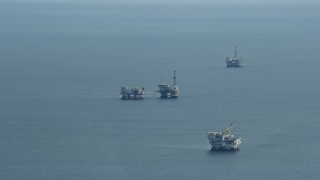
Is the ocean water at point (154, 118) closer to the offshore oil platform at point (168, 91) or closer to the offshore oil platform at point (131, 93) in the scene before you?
the offshore oil platform at point (168, 91)

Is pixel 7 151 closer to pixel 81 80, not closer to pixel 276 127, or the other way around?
pixel 276 127

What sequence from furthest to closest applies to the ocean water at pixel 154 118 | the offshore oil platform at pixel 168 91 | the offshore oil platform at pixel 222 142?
the offshore oil platform at pixel 168 91 → the offshore oil platform at pixel 222 142 → the ocean water at pixel 154 118

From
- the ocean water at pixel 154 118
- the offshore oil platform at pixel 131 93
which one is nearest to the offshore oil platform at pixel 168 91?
the ocean water at pixel 154 118

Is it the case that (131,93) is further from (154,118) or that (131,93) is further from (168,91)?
(154,118)

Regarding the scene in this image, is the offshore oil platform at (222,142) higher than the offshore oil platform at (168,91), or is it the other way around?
the offshore oil platform at (168,91)

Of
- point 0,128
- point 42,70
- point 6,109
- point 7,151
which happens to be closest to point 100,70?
point 42,70

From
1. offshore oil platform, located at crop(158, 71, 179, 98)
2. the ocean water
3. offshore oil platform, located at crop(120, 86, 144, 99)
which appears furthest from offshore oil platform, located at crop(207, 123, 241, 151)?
offshore oil platform, located at crop(158, 71, 179, 98)

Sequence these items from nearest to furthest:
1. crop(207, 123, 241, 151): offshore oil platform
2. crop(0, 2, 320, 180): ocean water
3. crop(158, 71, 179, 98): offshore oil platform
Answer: crop(0, 2, 320, 180): ocean water, crop(207, 123, 241, 151): offshore oil platform, crop(158, 71, 179, 98): offshore oil platform

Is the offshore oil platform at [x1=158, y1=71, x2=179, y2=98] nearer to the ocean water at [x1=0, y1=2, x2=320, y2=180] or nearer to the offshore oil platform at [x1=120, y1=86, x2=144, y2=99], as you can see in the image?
the ocean water at [x1=0, y1=2, x2=320, y2=180]

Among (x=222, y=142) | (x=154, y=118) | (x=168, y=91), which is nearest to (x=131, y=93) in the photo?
(x=168, y=91)

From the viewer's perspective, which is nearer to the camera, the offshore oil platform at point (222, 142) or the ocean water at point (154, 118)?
the ocean water at point (154, 118)

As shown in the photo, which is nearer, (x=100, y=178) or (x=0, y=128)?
(x=100, y=178)
